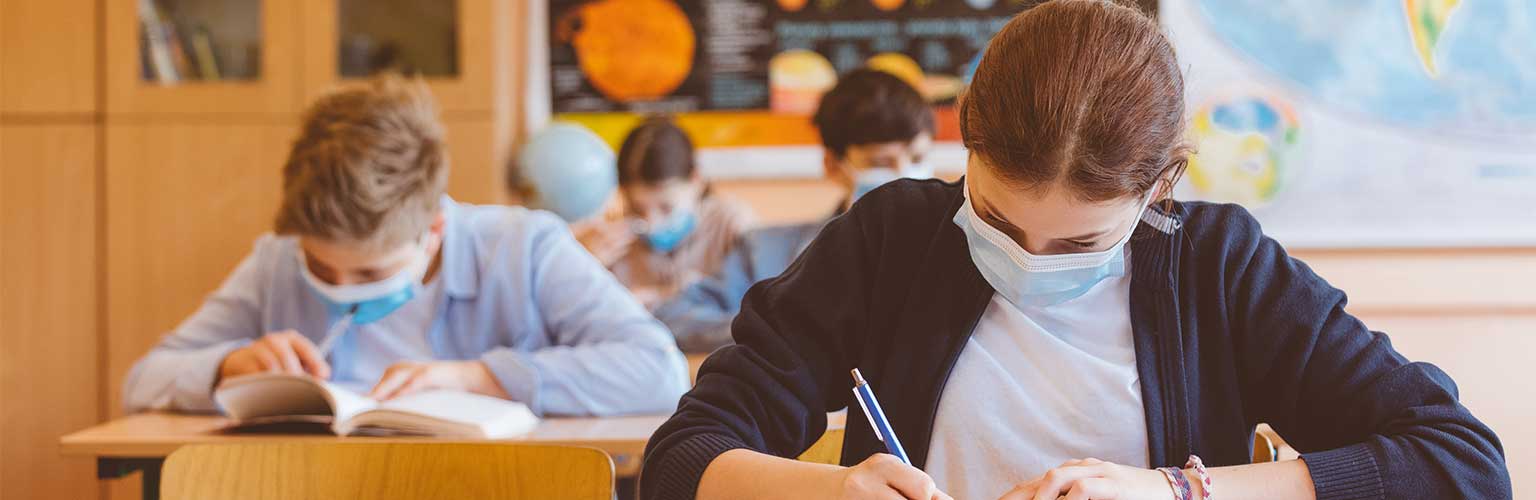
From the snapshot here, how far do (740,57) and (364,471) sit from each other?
2.72m

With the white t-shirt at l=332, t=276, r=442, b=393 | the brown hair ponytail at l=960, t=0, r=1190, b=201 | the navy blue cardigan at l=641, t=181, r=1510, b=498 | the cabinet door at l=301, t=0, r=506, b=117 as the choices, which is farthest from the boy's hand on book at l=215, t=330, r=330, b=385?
the cabinet door at l=301, t=0, r=506, b=117

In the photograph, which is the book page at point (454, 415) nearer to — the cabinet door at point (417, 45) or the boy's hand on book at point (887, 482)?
the boy's hand on book at point (887, 482)

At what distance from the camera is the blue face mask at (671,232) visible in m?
3.56

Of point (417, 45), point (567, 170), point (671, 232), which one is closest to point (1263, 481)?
point (671, 232)

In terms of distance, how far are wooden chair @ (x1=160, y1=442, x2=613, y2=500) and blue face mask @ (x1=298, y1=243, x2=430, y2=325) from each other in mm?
670

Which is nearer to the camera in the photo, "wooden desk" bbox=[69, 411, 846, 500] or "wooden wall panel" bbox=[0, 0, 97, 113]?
"wooden desk" bbox=[69, 411, 846, 500]

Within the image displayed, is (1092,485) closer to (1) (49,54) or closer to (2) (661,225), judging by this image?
(2) (661,225)

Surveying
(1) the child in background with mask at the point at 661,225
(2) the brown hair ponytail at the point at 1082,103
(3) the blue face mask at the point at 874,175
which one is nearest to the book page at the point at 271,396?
(2) the brown hair ponytail at the point at 1082,103

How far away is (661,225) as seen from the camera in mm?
3576

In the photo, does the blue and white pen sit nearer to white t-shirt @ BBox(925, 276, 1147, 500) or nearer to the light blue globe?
white t-shirt @ BBox(925, 276, 1147, 500)

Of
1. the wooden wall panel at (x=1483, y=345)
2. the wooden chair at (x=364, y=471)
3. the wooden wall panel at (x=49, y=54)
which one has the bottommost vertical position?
the wooden wall panel at (x=1483, y=345)

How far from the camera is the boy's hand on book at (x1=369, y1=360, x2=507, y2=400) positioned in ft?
6.24

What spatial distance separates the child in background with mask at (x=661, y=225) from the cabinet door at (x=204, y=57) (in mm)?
899

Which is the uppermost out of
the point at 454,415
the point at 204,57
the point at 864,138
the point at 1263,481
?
→ the point at 204,57
